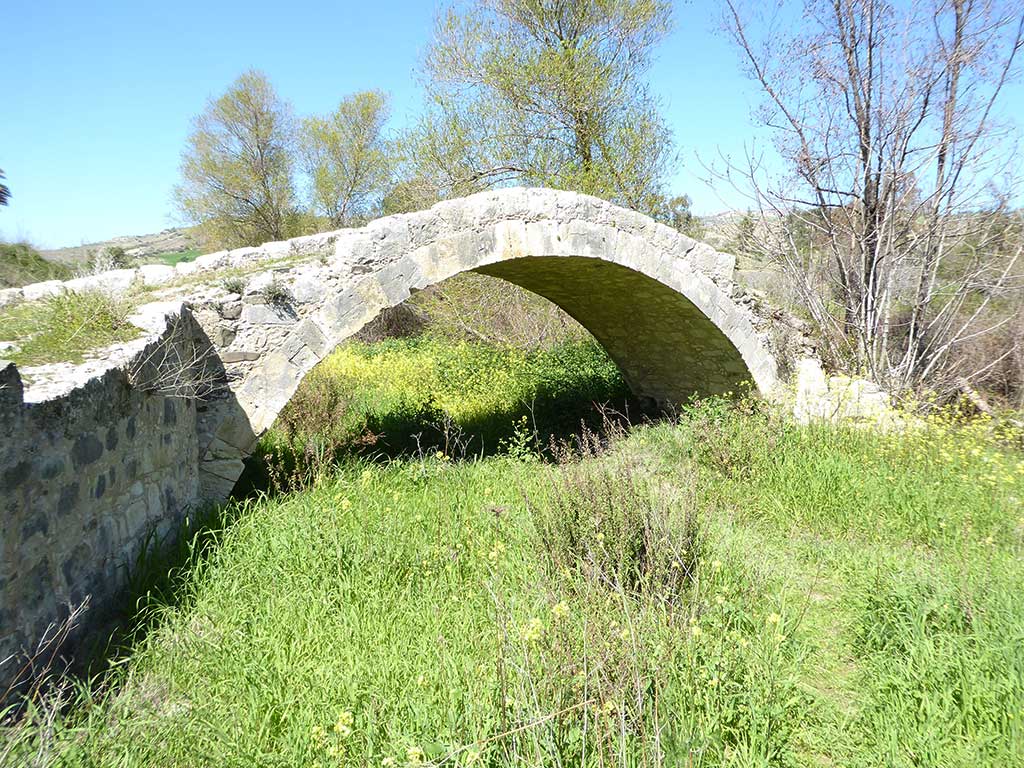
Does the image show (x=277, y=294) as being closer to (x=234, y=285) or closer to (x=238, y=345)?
(x=234, y=285)

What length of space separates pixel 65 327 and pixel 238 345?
1232 mm

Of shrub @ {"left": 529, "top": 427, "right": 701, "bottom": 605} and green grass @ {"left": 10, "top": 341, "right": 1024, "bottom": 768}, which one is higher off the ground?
shrub @ {"left": 529, "top": 427, "right": 701, "bottom": 605}

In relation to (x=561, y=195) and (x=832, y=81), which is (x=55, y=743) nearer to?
(x=561, y=195)

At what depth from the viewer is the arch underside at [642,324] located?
22.4 ft

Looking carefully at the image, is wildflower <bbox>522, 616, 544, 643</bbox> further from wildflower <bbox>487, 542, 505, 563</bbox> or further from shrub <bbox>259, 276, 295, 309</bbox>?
shrub <bbox>259, 276, 295, 309</bbox>

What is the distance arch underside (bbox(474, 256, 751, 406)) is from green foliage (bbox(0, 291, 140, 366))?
328 cm

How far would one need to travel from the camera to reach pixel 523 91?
1139 centimetres

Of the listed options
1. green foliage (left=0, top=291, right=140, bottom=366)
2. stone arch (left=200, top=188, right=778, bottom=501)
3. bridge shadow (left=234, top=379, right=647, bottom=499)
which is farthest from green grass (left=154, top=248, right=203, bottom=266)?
bridge shadow (left=234, top=379, right=647, bottom=499)

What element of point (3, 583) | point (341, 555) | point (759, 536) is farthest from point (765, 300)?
point (3, 583)

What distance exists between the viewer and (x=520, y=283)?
25.5 ft

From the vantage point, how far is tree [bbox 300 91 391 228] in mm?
21234

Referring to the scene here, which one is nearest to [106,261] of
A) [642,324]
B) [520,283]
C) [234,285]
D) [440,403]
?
[234,285]

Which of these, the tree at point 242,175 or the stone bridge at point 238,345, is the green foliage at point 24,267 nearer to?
the stone bridge at point 238,345

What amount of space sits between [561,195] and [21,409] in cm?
460
